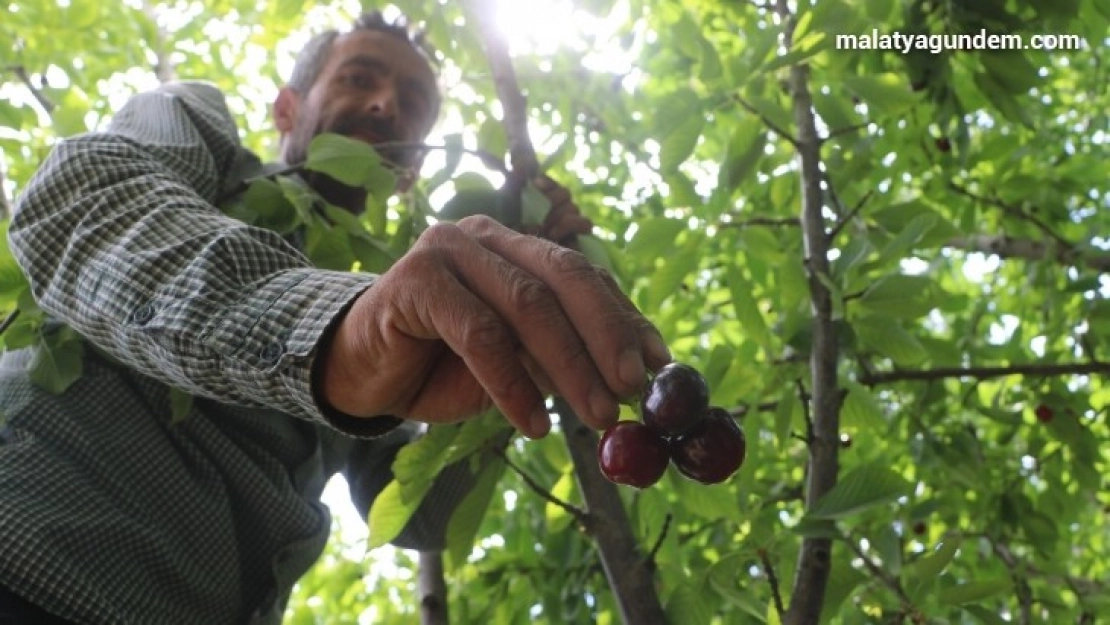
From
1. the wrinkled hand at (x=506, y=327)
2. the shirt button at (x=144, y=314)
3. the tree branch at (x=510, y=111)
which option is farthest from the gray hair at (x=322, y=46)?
the wrinkled hand at (x=506, y=327)

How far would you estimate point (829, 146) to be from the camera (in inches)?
96.0

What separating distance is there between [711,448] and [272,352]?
45 centimetres

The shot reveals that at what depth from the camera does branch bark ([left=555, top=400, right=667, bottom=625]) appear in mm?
1523

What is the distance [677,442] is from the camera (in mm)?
944

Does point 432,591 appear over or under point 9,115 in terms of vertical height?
under

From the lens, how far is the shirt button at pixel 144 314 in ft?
A: 3.46

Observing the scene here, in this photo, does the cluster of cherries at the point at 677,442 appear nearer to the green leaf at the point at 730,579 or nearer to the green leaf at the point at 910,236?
the green leaf at the point at 730,579

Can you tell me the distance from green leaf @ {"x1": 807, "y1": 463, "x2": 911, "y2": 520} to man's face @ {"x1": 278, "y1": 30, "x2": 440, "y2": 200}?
4.67ft

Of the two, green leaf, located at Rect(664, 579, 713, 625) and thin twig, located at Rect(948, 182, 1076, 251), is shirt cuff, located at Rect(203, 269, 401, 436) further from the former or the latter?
thin twig, located at Rect(948, 182, 1076, 251)

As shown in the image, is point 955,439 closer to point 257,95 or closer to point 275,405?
point 275,405

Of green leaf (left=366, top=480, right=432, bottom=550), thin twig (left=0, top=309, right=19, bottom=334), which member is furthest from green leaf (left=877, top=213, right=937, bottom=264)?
thin twig (left=0, top=309, right=19, bottom=334)

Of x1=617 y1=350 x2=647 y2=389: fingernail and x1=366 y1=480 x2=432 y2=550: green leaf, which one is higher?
x1=617 y1=350 x2=647 y2=389: fingernail

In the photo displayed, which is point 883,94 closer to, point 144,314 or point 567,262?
point 567,262

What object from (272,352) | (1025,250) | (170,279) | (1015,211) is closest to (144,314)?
(170,279)
